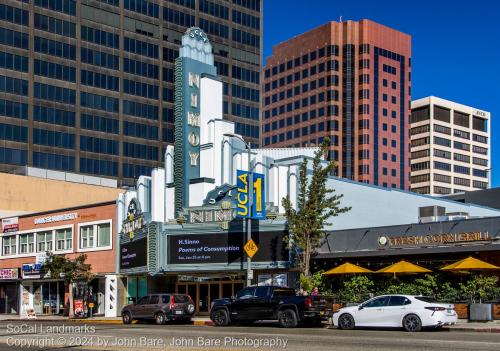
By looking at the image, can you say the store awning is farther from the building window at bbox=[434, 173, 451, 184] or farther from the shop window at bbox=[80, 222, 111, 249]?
the building window at bbox=[434, 173, 451, 184]

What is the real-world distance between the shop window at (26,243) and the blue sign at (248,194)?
24.3m

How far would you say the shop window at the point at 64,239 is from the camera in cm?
5703

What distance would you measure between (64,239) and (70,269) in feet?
21.9

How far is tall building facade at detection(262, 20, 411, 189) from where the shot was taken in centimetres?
14488

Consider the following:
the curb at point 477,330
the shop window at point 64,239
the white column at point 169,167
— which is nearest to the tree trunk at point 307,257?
the curb at point 477,330

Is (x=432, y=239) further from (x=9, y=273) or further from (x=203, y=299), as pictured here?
(x=9, y=273)

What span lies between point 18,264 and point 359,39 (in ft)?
325

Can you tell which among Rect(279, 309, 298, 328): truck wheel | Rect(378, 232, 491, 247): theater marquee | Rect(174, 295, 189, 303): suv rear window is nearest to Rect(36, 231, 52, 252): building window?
Rect(174, 295, 189, 303): suv rear window

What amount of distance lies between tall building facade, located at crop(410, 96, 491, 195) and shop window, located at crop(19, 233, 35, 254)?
381 ft

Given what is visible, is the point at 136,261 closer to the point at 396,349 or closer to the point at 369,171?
the point at 396,349

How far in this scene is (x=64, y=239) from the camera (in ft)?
189

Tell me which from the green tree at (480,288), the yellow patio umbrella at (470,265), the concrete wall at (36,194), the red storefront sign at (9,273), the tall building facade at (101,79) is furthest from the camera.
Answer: the tall building facade at (101,79)

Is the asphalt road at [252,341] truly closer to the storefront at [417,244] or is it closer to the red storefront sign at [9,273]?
the storefront at [417,244]

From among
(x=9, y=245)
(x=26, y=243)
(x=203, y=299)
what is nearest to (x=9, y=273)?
(x=26, y=243)
